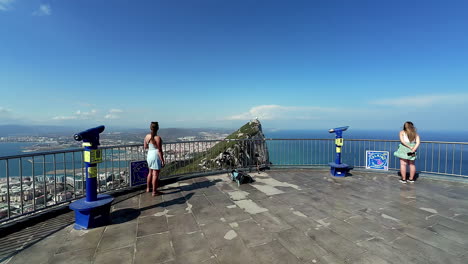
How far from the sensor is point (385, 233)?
286 cm

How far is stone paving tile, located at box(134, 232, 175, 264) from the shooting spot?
2.28 m

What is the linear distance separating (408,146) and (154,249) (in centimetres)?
694

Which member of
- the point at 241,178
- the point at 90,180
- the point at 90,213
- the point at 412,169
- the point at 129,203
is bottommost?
the point at 129,203

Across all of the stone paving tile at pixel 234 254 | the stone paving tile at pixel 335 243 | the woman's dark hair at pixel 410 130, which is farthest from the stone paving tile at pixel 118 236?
the woman's dark hair at pixel 410 130

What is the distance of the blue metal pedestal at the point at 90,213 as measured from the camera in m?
2.99

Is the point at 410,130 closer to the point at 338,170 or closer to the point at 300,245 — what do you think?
the point at 338,170

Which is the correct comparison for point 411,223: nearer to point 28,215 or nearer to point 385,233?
point 385,233

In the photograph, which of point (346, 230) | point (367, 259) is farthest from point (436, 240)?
point (367, 259)

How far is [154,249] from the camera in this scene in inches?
97.3

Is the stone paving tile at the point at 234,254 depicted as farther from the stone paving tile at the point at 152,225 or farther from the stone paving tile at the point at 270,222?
the stone paving tile at the point at 152,225

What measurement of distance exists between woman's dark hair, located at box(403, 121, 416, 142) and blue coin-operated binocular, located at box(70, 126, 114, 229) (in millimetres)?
7690

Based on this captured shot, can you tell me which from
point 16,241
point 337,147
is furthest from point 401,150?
point 16,241

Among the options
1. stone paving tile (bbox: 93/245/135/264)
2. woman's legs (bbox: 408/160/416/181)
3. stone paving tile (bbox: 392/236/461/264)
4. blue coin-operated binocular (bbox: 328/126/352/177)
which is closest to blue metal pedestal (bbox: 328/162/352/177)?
blue coin-operated binocular (bbox: 328/126/352/177)

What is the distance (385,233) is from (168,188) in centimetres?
473
